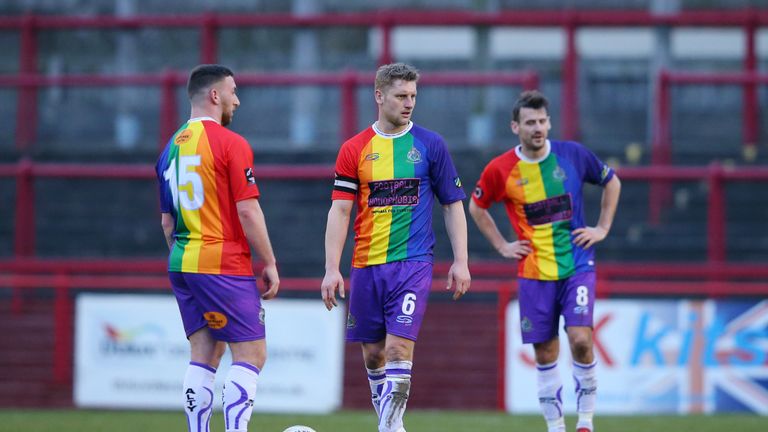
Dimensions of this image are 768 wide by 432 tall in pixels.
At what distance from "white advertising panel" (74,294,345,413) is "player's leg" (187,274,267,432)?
4.71m

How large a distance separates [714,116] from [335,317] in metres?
6.19

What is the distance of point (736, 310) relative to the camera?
11648 millimetres

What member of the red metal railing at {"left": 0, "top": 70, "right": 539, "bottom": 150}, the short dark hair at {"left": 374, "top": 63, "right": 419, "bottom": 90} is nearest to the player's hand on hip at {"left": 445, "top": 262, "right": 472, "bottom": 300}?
the short dark hair at {"left": 374, "top": 63, "right": 419, "bottom": 90}

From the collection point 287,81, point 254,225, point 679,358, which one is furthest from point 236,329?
point 287,81

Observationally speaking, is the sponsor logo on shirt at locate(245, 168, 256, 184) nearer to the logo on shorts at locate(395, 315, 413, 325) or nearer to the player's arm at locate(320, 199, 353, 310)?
the player's arm at locate(320, 199, 353, 310)

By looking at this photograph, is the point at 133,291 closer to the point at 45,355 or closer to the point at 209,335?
the point at 45,355

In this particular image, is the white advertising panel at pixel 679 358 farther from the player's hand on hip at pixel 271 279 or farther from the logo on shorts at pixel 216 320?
the logo on shorts at pixel 216 320

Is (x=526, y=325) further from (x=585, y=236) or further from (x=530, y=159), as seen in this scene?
(x=530, y=159)

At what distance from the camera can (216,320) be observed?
7125 mm

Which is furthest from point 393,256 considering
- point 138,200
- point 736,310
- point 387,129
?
point 138,200

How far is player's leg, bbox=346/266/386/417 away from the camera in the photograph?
7535 mm

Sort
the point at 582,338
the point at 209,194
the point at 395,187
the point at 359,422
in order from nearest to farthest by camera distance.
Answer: the point at 209,194
the point at 395,187
the point at 582,338
the point at 359,422

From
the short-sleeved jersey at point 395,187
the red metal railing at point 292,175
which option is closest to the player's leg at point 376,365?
the short-sleeved jersey at point 395,187

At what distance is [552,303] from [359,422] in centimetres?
279
